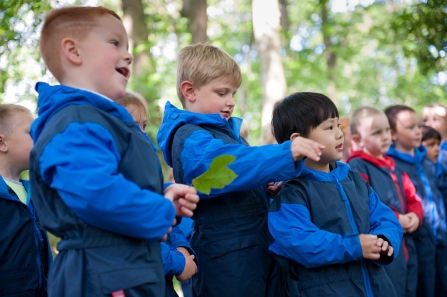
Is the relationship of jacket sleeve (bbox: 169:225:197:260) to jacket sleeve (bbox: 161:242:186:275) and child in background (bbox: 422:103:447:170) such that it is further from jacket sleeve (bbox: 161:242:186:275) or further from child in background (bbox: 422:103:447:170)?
child in background (bbox: 422:103:447:170)

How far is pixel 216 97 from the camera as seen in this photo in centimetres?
375

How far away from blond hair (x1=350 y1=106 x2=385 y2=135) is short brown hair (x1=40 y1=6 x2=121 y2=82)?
352 centimetres

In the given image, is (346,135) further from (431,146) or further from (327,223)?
(327,223)

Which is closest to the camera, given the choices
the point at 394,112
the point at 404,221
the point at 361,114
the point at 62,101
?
the point at 62,101

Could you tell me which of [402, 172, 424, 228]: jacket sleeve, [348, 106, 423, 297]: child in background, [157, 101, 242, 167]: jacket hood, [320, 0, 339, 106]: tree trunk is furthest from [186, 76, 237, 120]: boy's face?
[320, 0, 339, 106]: tree trunk

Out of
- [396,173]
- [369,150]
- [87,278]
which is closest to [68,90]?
[87,278]

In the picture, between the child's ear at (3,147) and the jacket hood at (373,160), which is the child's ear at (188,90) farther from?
the jacket hood at (373,160)

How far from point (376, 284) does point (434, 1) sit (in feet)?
13.7

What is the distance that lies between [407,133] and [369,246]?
3.09 metres

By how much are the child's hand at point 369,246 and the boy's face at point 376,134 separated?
7.31 feet

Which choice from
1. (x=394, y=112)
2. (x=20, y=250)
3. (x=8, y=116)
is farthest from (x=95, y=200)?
(x=394, y=112)

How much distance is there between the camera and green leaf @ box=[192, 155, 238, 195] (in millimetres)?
2618

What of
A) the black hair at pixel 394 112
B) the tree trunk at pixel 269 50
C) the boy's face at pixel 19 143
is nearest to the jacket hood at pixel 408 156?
the black hair at pixel 394 112

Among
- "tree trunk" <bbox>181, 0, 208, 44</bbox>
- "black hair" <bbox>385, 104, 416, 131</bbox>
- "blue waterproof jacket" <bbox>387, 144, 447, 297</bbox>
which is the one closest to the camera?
"blue waterproof jacket" <bbox>387, 144, 447, 297</bbox>
